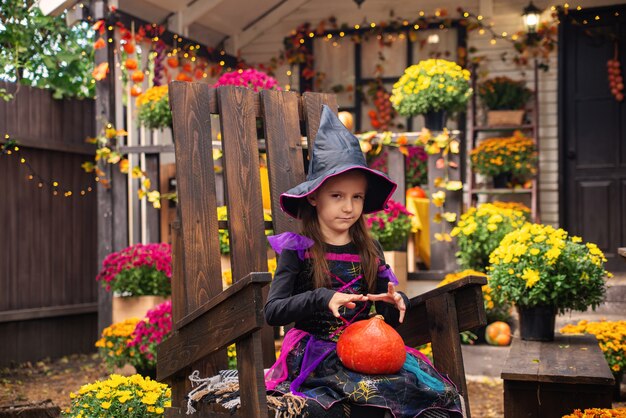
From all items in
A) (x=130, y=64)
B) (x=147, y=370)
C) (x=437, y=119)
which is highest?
(x=130, y=64)

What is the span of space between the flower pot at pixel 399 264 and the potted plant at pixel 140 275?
1.54 m

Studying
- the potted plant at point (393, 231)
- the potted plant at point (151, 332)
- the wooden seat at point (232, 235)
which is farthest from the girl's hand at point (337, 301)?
the potted plant at point (393, 231)

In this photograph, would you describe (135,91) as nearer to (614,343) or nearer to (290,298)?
(614,343)

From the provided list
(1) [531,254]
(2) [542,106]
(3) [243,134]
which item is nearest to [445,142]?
(1) [531,254]

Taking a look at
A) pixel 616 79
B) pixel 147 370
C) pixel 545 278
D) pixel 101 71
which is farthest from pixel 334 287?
pixel 616 79

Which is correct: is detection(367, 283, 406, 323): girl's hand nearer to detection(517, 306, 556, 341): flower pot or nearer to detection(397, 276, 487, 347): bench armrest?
detection(397, 276, 487, 347): bench armrest

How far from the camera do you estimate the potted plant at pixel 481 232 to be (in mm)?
5910

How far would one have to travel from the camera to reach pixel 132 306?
6.35 metres

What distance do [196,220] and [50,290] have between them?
14.4 feet

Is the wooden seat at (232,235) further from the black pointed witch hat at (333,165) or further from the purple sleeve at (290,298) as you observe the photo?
the black pointed witch hat at (333,165)

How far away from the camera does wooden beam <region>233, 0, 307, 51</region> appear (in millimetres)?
9133

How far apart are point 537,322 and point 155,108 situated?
3499 mm

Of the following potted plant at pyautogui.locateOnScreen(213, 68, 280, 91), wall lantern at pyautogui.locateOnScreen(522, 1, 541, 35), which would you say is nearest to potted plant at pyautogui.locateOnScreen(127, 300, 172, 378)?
potted plant at pyautogui.locateOnScreen(213, 68, 280, 91)

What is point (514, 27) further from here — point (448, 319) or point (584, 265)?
point (448, 319)
